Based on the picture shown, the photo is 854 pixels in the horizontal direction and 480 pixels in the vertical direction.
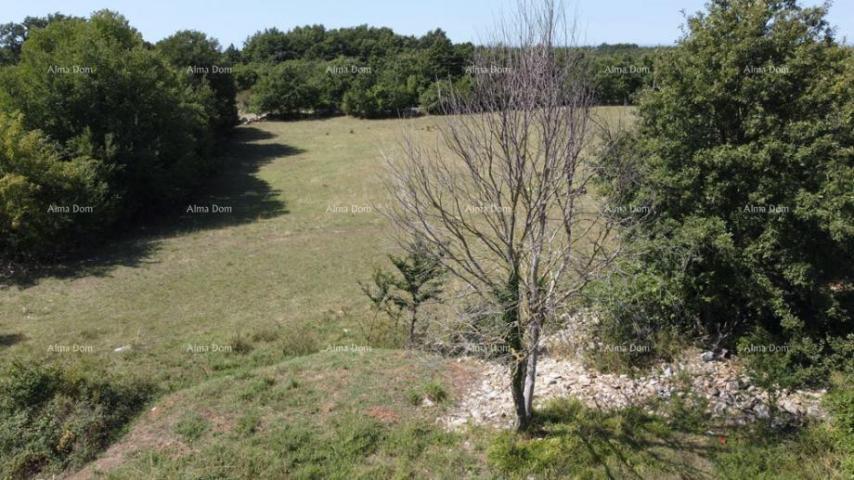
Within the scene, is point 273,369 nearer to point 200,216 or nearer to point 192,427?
point 192,427

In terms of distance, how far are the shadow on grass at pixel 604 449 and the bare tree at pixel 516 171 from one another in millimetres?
645

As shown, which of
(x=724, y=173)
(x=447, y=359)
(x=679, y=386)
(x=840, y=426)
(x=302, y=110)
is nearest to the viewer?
(x=840, y=426)

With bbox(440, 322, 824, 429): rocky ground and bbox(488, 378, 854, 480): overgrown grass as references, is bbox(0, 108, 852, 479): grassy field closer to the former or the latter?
bbox(488, 378, 854, 480): overgrown grass

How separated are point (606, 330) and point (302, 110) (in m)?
61.1

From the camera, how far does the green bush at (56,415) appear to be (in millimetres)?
10383

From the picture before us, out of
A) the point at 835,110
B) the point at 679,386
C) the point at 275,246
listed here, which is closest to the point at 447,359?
the point at 679,386

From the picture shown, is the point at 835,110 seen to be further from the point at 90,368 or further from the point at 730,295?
the point at 90,368

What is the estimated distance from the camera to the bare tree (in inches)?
321

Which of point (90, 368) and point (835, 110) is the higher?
point (835, 110)

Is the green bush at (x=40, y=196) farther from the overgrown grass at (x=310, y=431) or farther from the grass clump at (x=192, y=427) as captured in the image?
the grass clump at (x=192, y=427)

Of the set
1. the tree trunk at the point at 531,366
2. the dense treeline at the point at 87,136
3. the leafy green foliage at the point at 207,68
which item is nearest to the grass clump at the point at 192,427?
the tree trunk at the point at 531,366

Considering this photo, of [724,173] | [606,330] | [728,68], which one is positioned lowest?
[606,330]

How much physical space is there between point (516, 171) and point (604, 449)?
5.18 m

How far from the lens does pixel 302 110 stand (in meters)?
67.8
